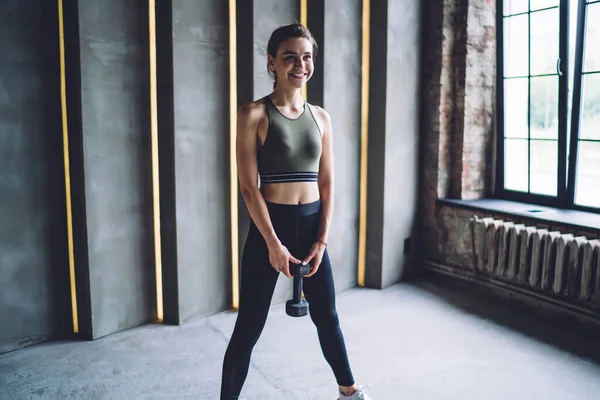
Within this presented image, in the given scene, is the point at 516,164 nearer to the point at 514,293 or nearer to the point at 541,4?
the point at 514,293

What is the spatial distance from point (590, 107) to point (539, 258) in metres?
1.19

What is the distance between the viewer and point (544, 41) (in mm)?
3980

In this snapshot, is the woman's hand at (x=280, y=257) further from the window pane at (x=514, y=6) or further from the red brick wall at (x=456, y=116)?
the window pane at (x=514, y=6)

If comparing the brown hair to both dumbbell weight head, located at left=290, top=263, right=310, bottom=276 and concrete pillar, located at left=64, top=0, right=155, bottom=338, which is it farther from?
concrete pillar, located at left=64, top=0, right=155, bottom=338

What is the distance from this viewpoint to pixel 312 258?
2150mm

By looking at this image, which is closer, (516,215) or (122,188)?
(122,188)

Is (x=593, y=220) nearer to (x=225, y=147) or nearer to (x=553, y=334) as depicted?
(x=553, y=334)

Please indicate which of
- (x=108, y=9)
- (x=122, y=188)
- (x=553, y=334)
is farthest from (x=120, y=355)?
(x=553, y=334)

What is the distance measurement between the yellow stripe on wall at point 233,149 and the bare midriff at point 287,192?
1422 mm

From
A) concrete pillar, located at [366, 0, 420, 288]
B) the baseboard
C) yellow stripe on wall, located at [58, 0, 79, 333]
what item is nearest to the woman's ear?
yellow stripe on wall, located at [58, 0, 79, 333]

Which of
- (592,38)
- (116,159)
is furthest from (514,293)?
A: (116,159)

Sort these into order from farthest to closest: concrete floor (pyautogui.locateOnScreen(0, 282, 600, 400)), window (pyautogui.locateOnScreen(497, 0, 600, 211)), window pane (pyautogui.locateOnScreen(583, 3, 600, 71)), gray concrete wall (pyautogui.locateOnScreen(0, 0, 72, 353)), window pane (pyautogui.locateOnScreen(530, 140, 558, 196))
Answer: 1. window pane (pyautogui.locateOnScreen(530, 140, 558, 196))
2. window (pyautogui.locateOnScreen(497, 0, 600, 211))
3. window pane (pyautogui.locateOnScreen(583, 3, 600, 71))
4. gray concrete wall (pyautogui.locateOnScreen(0, 0, 72, 353))
5. concrete floor (pyautogui.locateOnScreen(0, 282, 600, 400))

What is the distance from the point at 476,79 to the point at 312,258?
2834 millimetres

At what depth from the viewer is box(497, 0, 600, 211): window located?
3779 mm
